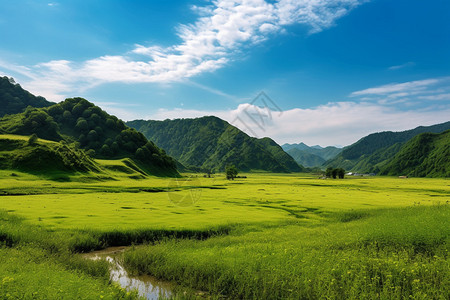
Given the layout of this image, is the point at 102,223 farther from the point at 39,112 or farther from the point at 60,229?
the point at 39,112

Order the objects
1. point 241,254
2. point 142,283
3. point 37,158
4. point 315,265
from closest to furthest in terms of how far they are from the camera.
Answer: point 315,265
point 142,283
point 241,254
point 37,158

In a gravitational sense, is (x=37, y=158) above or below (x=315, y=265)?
above

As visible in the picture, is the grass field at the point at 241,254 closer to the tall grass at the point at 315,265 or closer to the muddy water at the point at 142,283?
the tall grass at the point at 315,265

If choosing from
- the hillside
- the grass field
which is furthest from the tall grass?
the hillside

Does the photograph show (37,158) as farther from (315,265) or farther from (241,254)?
(315,265)

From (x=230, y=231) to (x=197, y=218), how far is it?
26.7 ft

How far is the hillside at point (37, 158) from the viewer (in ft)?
342

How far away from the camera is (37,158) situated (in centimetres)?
11031

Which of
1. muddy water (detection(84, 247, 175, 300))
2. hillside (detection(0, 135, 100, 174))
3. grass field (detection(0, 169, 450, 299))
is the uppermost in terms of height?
hillside (detection(0, 135, 100, 174))

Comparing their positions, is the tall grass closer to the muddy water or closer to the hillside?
the muddy water

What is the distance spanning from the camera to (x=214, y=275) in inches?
696

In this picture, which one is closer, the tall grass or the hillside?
the tall grass

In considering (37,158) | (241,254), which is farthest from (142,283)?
(37,158)

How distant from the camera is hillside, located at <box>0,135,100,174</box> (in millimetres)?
104375
